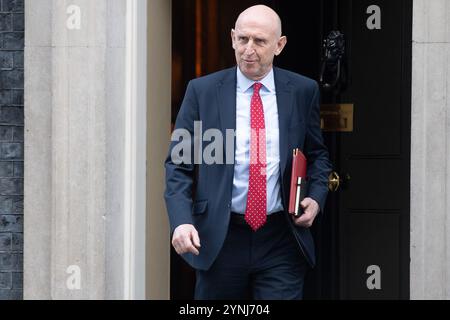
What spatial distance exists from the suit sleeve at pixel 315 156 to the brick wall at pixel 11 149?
6.30 ft

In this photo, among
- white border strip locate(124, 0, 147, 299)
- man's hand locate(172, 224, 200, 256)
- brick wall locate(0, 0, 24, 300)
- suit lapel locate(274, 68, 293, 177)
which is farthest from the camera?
brick wall locate(0, 0, 24, 300)

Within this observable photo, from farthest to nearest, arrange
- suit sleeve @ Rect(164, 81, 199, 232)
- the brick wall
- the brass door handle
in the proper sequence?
1. the brass door handle
2. the brick wall
3. suit sleeve @ Rect(164, 81, 199, 232)

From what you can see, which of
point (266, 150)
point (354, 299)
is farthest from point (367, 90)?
point (266, 150)

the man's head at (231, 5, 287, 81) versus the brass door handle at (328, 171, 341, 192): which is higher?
the man's head at (231, 5, 287, 81)

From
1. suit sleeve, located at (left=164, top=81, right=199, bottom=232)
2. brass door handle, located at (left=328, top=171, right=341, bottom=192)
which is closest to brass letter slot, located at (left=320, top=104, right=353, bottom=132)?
brass door handle, located at (left=328, top=171, right=341, bottom=192)

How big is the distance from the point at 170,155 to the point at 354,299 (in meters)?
2.29

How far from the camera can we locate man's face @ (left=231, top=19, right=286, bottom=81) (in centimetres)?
504

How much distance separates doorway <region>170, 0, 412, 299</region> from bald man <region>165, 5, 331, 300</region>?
1711mm

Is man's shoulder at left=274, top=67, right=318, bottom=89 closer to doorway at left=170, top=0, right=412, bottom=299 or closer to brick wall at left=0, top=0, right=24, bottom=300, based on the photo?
doorway at left=170, top=0, right=412, bottom=299

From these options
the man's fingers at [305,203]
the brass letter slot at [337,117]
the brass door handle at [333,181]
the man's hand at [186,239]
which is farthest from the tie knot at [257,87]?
the brass letter slot at [337,117]

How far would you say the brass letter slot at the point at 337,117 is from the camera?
272 inches

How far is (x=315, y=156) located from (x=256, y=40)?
704mm
